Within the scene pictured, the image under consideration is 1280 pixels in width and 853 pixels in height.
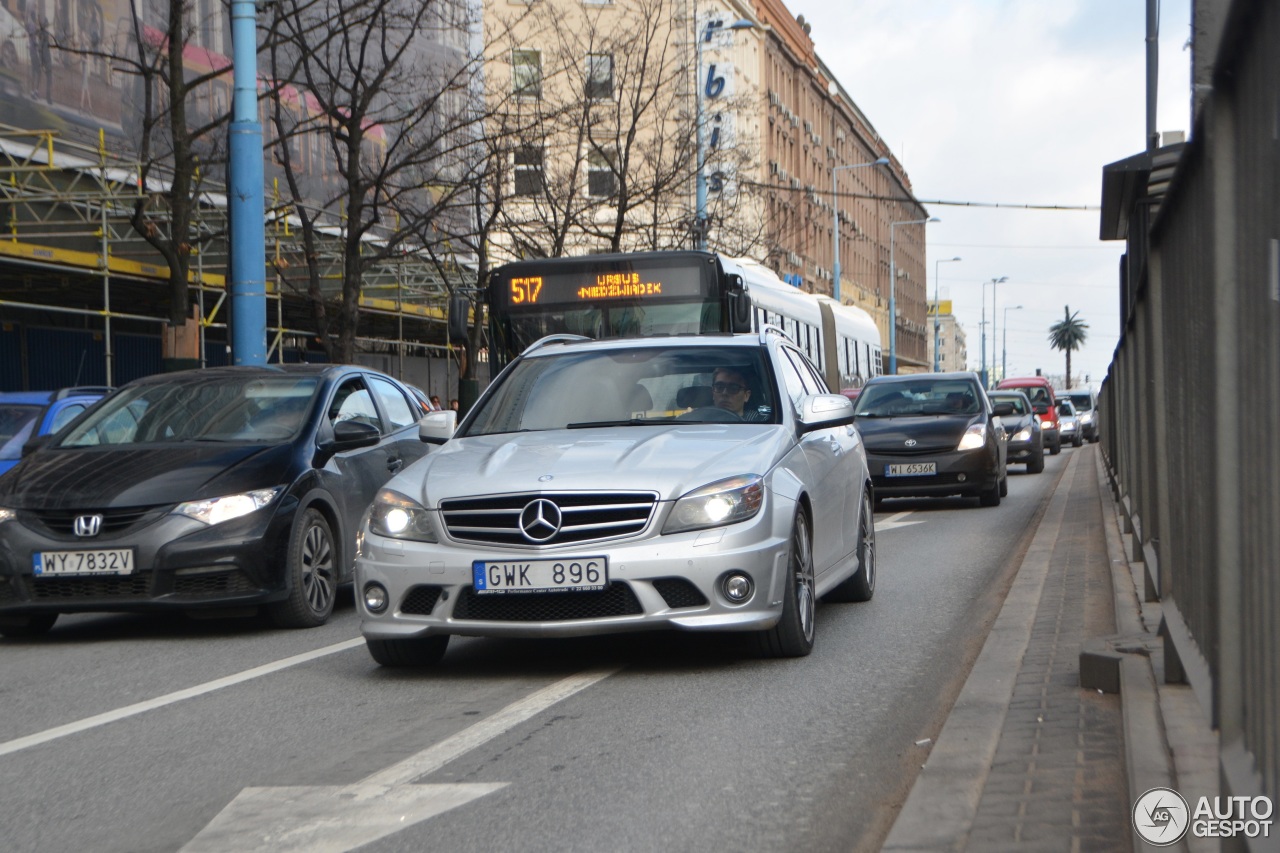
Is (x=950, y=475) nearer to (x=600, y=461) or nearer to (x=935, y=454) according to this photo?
(x=935, y=454)

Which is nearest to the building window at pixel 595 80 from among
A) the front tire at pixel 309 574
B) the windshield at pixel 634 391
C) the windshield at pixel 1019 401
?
the windshield at pixel 1019 401

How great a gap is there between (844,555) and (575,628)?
2565 millimetres

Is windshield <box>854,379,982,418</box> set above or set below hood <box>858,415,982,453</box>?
above

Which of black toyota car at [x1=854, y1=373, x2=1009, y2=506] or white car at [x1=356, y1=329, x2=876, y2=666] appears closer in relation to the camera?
white car at [x1=356, y1=329, x2=876, y2=666]

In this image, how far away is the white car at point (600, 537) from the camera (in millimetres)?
6961

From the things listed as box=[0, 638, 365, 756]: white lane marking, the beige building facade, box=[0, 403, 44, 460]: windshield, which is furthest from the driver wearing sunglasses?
the beige building facade

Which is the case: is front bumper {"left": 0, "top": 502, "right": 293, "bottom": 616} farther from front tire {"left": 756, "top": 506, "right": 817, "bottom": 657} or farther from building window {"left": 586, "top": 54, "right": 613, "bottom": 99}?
building window {"left": 586, "top": 54, "right": 613, "bottom": 99}

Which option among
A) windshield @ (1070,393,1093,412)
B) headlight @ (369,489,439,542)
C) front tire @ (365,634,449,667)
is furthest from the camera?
windshield @ (1070,393,1093,412)

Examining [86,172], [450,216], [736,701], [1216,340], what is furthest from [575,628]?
[450,216]

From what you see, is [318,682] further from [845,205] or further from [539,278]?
[845,205]

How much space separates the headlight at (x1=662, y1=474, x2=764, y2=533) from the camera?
7020 mm

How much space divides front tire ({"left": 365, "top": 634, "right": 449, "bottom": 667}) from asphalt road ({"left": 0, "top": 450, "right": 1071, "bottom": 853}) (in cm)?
8

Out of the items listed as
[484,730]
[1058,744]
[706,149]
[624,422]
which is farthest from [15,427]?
[706,149]

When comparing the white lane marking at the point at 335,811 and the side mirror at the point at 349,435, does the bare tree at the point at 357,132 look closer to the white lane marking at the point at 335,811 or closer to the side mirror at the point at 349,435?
the side mirror at the point at 349,435
